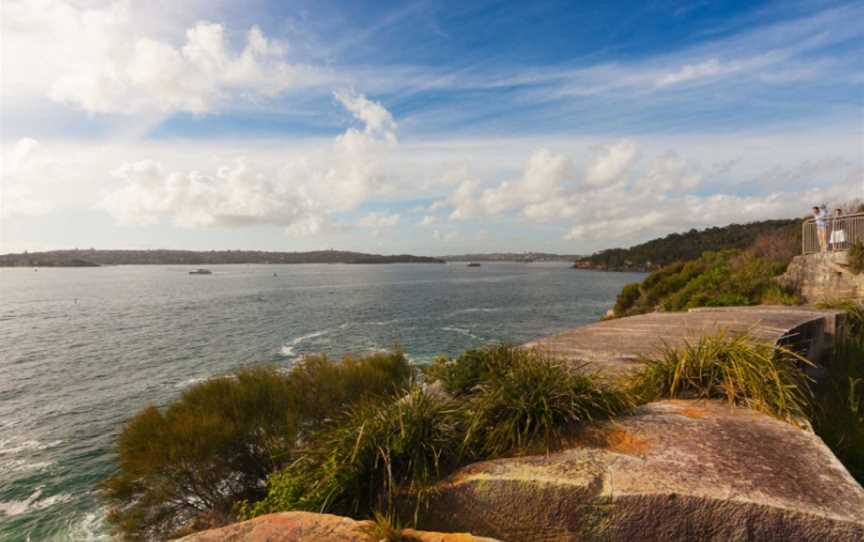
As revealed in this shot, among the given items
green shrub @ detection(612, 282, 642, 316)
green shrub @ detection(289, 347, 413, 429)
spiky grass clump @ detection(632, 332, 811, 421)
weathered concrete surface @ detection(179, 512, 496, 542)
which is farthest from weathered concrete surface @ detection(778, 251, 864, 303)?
green shrub @ detection(612, 282, 642, 316)

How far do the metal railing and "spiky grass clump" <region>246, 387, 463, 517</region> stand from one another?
16.2 meters

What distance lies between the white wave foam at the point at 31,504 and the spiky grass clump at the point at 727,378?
15.9m

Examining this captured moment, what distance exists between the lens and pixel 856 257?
12.4 meters

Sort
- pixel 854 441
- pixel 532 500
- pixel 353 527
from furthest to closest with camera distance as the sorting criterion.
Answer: pixel 854 441 < pixel 532 500 < pixel 353 527

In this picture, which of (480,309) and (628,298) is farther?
(480,309)

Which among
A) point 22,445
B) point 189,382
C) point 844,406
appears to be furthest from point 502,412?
point 189,382

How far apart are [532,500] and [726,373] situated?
109 inches

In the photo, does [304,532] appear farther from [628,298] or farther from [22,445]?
[628,298]

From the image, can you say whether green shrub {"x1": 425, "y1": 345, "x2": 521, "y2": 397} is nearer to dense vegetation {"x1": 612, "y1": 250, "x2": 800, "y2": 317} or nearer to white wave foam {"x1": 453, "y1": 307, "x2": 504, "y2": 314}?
dense vegetation {"x1": 612, "y1": 250, "x2": 800, "y2": 317}

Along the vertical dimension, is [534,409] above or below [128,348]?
above

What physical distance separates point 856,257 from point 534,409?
14.8 m

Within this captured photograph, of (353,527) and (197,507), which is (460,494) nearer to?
(353,527)

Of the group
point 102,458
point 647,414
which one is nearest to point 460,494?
point 647,414

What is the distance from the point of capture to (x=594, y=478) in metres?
2.82
